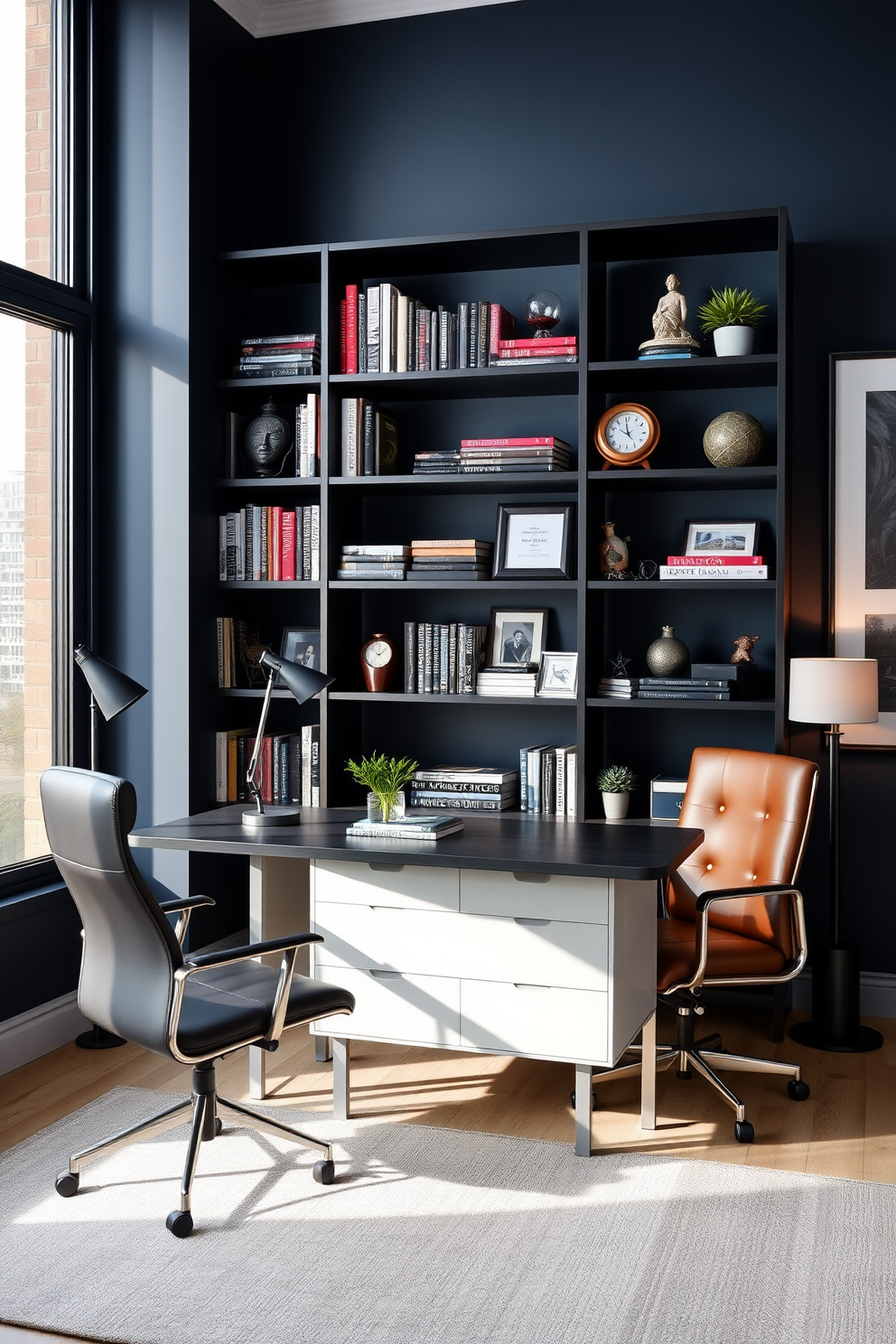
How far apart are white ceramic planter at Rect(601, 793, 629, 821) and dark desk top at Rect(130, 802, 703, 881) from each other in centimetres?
35

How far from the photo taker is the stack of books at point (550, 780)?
13.7 ft

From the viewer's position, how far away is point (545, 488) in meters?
4.35

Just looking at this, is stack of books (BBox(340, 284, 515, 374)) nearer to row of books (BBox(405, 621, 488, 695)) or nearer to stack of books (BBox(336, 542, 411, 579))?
stack of books (BBox(336, 542, 411, 579))

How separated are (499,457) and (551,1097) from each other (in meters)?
2.07

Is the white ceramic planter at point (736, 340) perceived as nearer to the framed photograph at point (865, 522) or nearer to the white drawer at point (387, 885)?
the framed photograph at point (865, 522)

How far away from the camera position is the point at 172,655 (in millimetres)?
4301

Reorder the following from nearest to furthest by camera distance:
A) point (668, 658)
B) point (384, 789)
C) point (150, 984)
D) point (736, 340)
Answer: point (150, 984)
point (384, 789)
point (736, 340)
point (668, 658)

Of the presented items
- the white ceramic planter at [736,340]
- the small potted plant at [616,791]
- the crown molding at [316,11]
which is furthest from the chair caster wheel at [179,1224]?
the crown molding at [316,11]

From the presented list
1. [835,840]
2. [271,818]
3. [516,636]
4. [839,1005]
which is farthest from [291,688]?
[839,1005]

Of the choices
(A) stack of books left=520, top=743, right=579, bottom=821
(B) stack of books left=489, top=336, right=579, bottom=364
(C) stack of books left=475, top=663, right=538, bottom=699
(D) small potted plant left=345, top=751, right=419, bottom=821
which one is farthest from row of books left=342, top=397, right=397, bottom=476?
(D) small potted plant left=345, top=751, right=419, bottom=821

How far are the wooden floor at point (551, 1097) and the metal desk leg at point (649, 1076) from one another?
0.04 meters

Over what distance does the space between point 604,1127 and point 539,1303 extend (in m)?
0.88

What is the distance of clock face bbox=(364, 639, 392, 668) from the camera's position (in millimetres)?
4430

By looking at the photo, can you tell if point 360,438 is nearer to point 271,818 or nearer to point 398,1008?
point 271,818
